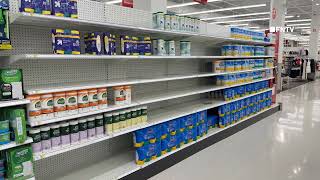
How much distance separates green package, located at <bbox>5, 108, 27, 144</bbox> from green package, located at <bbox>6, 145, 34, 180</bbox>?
100 millimetres

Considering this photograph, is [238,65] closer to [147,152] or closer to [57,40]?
[147,152]

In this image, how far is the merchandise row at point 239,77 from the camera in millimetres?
4879

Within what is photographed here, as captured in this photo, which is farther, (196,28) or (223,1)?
(223,1)

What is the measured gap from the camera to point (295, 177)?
3168 millimetres

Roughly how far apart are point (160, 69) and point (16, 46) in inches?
85.2

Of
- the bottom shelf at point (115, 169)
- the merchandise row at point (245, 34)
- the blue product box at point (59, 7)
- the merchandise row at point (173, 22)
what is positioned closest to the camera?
the blue product box at point (59, 7)

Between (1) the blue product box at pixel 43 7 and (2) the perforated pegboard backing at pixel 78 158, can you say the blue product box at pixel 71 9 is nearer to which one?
(1) the blue product box at pixel 43 7

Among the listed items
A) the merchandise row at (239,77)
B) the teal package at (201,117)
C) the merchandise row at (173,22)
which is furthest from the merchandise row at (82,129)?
the merchandise row at (239,77)

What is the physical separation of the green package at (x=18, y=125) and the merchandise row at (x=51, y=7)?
32.9 inches

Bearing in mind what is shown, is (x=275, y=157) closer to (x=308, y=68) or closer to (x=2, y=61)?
(x=2, y=61)

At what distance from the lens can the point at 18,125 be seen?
200 cm

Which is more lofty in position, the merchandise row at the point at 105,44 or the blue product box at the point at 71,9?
the blue product box at the point at 71,9

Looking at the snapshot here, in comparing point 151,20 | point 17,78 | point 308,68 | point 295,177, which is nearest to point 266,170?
point 295,177

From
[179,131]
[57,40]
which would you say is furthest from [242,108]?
[57,40]
